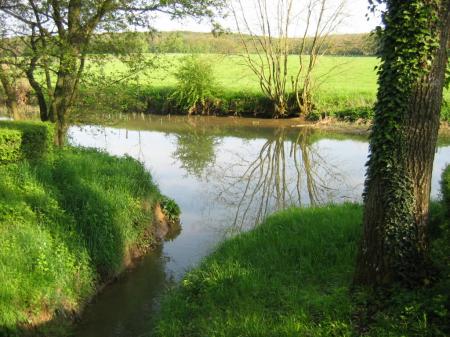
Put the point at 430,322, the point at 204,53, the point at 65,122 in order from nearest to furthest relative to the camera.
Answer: the point at 430,322, the point at 65,122, the point at 204,53

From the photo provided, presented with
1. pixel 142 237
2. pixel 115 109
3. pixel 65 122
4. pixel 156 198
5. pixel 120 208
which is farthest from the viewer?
pixel 115 109

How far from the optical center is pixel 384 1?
15.9 ft

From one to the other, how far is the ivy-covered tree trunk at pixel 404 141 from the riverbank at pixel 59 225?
3.99m

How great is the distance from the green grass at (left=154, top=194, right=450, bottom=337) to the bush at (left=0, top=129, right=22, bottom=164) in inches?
183

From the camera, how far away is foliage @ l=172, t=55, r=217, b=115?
96.0 ft

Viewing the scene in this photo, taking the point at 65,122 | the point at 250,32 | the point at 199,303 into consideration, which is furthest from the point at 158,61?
the point at 250,32

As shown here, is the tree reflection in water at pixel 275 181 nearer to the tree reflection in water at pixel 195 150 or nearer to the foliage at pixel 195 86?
the tree reflection in water at pixel 195 150

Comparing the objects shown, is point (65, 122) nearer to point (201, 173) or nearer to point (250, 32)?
point (201, 173)

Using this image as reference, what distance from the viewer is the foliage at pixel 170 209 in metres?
10.6

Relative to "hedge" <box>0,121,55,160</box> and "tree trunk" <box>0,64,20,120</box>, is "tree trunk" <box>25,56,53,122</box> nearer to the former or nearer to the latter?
"tree trunk" <box>0,64,20,120</box>

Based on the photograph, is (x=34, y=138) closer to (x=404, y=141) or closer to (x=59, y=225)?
(x=59, y=225)

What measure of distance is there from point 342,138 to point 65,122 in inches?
534

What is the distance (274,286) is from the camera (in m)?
5.67

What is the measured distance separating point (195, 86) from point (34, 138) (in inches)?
797
